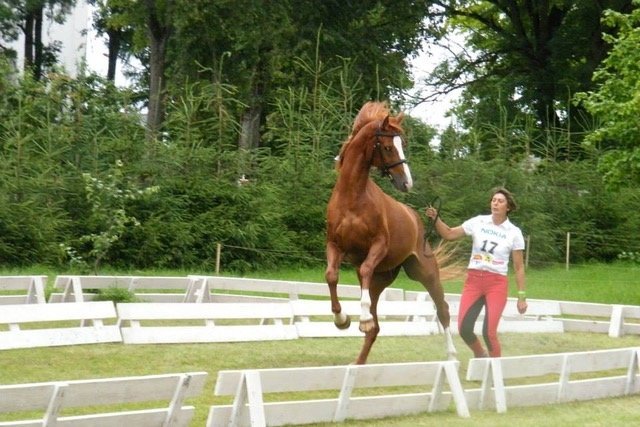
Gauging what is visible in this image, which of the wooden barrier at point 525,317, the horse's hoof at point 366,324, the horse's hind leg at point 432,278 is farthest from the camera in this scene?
the wooden barrier at point 525,317

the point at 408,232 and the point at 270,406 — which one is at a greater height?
the point at 408,232

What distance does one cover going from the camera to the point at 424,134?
31359mm

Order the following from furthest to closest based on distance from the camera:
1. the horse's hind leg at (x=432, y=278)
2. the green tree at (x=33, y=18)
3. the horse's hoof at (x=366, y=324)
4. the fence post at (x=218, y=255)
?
1. the green tree at (x=33, y=18)
2. the fence post at (x=218, y=255)
3. the horse's hind leg at (x=432, y=278)
4. the horse's hoof at (x=366, y=324)

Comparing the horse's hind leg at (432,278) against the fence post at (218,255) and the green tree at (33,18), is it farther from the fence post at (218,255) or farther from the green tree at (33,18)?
the green tree at (33,18)

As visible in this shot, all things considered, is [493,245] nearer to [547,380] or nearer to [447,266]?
[547,380]

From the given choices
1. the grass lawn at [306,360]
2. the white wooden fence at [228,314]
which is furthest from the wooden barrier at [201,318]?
the grass lawn at [306,360]

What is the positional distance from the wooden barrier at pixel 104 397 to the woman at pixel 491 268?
429 cm

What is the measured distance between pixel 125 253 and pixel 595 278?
1028 cm

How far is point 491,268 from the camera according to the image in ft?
41.2

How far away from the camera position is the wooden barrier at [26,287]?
17.0 metres

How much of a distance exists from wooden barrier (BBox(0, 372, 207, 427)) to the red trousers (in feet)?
14.1

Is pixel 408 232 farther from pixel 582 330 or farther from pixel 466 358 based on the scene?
pixel 582 330

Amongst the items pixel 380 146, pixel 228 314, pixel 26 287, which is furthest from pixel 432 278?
pixel 26 287

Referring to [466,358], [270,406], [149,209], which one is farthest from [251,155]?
[270,406]
